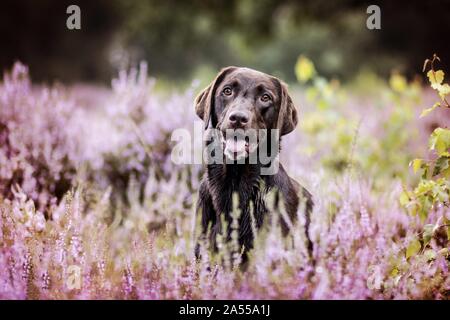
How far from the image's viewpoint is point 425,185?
9.61 ft

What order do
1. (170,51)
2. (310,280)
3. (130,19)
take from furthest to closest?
1. (170,51)
2. (130,19)
3. (310,280)

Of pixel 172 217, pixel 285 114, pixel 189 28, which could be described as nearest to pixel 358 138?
pixel 172 217

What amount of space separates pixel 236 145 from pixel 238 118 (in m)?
0.18

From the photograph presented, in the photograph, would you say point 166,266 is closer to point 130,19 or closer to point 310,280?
point 310,280

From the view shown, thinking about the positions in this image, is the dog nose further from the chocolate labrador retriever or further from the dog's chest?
the dog's chest

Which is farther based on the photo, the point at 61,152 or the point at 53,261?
the point at 61,152

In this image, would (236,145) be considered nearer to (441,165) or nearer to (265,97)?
(265,97)

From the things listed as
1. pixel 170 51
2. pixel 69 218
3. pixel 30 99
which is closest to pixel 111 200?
pixel 30 99

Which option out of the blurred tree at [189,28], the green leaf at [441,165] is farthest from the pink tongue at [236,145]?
the blurred tree at [189,28]

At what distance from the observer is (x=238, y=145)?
10.6ft

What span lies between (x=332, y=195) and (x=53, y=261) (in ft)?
6.72

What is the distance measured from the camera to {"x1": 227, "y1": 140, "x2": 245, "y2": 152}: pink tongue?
322cm

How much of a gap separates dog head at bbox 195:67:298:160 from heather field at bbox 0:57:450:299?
0.51 m
